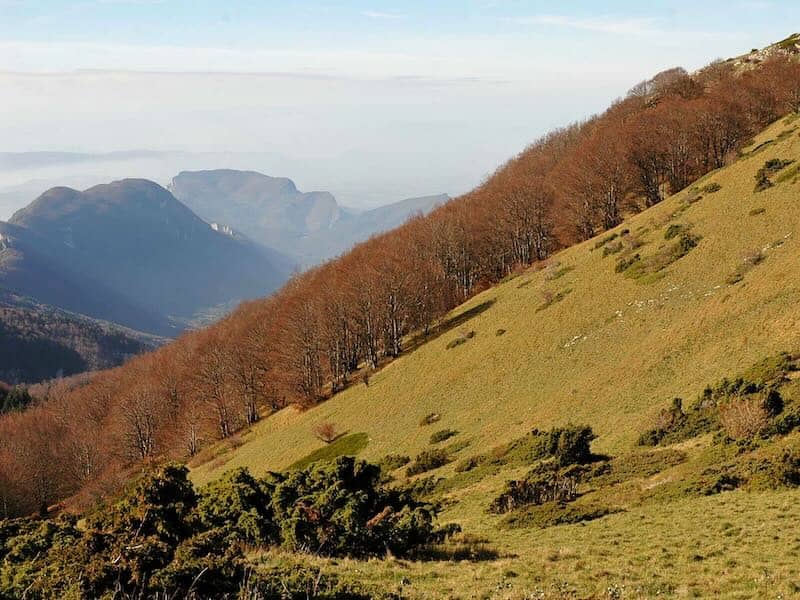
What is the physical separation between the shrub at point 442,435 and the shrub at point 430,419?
148 inches

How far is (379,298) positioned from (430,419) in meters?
36.4

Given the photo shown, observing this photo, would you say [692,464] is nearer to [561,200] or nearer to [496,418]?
[496,418]

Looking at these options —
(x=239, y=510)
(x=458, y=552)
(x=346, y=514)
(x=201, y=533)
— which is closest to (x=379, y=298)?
(x=239, y=510)

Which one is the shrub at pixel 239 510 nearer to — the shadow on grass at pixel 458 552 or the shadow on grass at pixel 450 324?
the shadow on grass at pixel 458 552

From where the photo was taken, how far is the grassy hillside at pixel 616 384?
17.8 m

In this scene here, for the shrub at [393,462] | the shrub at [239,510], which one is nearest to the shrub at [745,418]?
the shrub at [239,510]

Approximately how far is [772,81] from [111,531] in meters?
111

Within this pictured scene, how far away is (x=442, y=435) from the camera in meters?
45.9

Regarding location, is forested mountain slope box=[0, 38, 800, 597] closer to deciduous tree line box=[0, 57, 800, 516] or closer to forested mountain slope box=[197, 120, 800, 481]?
forested mountain slope box=[197, 120, 800, 481]

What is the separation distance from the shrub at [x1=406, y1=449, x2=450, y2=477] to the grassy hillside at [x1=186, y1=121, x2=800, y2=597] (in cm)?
132

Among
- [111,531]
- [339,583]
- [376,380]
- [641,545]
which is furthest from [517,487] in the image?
[376,380]

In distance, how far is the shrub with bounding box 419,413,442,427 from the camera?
166ft

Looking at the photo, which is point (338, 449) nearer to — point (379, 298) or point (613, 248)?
point (379, 298)

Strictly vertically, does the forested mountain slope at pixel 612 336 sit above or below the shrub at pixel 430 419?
above
